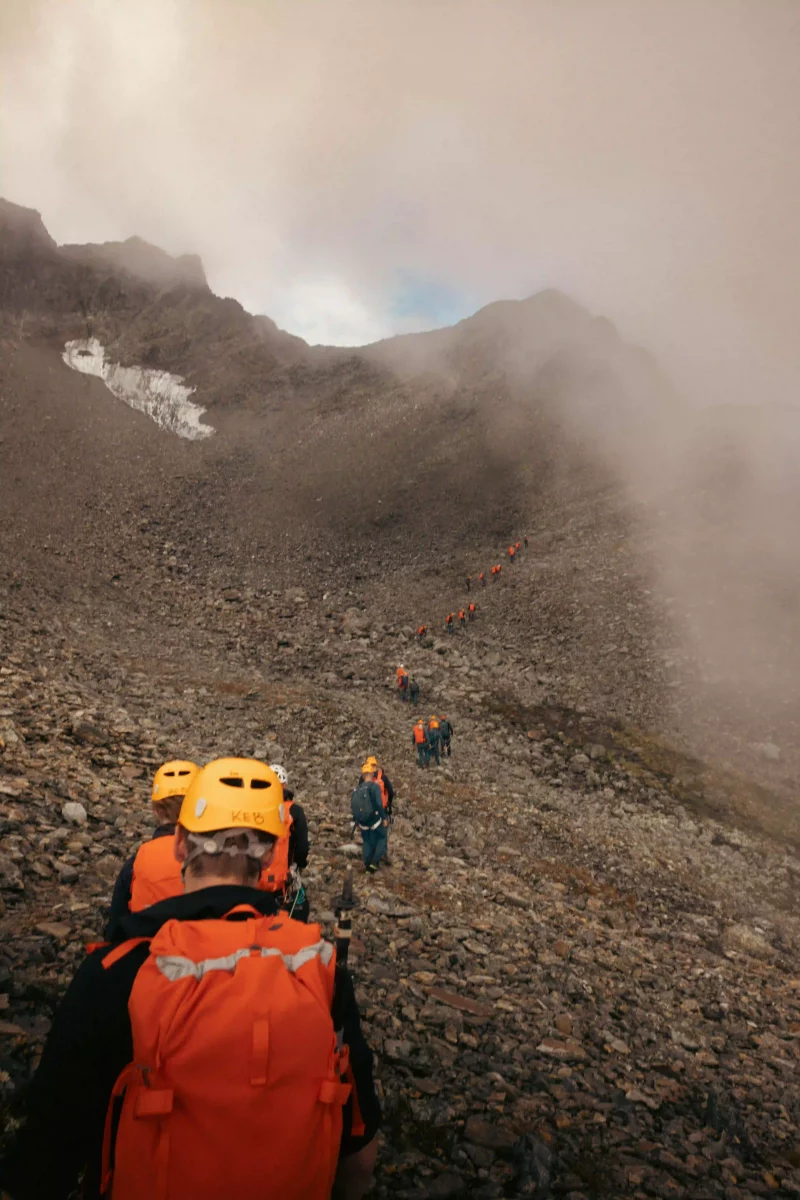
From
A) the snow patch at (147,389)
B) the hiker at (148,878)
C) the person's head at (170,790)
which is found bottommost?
the hiker at (148,878)

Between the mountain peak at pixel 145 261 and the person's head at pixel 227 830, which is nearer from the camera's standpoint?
the person's head at pixel 227 830

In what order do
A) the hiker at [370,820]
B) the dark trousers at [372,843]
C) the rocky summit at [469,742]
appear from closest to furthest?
the rocky summit at [469,742], the hiker at [370,820], the dark trousers at [372,843]

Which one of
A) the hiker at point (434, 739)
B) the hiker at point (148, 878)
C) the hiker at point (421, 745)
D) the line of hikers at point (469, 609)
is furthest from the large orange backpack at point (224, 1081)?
the line of hikers at point (469, 609)

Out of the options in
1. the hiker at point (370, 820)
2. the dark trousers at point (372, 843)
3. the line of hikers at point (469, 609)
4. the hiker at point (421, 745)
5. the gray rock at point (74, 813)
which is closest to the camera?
the gray rock at point (74, 813)

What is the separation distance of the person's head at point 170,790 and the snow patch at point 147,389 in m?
85.5

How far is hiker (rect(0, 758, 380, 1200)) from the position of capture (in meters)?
2.18

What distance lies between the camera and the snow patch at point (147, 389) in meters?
87.0

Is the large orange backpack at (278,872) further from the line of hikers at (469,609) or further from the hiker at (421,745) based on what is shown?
the line of hikers at (469,609)

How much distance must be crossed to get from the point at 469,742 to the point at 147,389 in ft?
294

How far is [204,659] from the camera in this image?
29531mm

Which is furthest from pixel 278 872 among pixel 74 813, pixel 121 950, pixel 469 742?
pixel 469 742

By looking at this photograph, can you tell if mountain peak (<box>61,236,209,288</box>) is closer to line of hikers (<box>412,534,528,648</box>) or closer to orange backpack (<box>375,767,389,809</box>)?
line of hikers (<box>412,534,528,648</box>)

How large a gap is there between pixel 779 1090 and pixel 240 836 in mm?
7919

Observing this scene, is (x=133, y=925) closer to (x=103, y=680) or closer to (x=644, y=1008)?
(x=644, y=1008)
